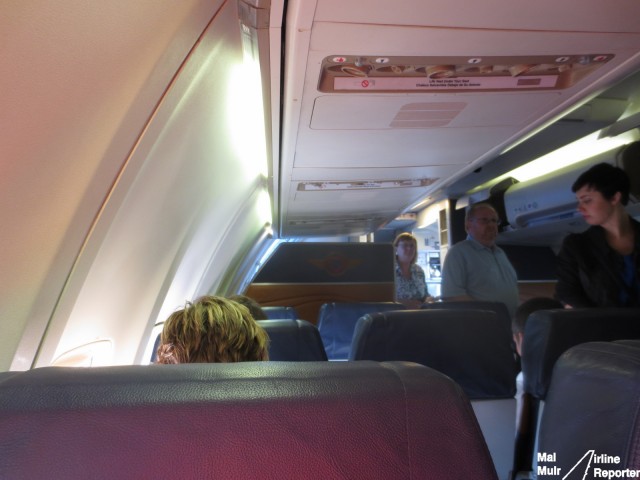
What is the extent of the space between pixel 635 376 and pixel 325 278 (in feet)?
23.1

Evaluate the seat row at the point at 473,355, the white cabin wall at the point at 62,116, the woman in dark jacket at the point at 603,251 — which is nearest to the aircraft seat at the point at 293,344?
the seat row at the point at 473,355

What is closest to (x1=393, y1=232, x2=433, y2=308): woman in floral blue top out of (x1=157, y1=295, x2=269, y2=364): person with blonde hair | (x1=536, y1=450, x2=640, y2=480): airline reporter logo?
(x1=157, y1=295, x2=269, y2=364): person with blonde hair

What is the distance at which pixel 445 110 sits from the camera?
9.45 ft

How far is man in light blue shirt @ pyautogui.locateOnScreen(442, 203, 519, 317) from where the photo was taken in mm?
4711

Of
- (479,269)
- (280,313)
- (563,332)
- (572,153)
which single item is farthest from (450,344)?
(572,153)

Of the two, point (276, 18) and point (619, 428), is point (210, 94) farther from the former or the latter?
point (619, 428)

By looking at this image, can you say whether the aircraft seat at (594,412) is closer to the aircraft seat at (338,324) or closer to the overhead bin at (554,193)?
the overhead bin at (554,193)

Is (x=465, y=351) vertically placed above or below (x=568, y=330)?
below

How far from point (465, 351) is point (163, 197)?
185 cm

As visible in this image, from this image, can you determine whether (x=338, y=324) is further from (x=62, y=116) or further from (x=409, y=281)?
(x=62, y=116)

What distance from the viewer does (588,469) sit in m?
1.08

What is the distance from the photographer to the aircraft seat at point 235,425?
32.4 inches

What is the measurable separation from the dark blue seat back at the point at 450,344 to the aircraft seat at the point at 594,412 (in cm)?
146

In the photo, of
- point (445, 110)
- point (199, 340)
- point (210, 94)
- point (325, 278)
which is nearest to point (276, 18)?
point (210, 94)
